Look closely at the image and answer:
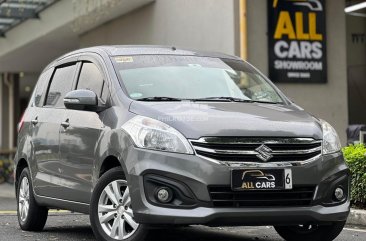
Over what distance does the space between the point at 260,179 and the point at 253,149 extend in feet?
0.77

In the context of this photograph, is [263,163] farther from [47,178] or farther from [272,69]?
[272,69]

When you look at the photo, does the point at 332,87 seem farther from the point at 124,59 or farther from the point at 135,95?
the point at 135,95

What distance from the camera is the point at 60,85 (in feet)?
24.9

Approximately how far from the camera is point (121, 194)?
567cm

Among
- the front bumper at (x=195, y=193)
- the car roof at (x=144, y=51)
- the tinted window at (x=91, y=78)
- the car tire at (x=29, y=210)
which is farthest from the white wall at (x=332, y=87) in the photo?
the front bumper at (x=195, y=193)

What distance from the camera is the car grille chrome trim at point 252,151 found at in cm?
527

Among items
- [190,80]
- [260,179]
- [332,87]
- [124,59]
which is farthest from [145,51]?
[332,87]

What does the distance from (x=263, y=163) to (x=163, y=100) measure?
44.5 inches

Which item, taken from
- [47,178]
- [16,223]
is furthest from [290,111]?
[16,223]

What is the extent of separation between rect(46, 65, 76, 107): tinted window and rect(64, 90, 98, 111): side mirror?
1.01 metres

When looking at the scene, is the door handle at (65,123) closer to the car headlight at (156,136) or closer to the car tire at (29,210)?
the car tire at (29,210)

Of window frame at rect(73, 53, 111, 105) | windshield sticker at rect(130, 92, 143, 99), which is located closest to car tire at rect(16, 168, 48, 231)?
window frame at rect(73, 53, 111, 105)

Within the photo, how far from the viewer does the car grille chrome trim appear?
527 centimetres

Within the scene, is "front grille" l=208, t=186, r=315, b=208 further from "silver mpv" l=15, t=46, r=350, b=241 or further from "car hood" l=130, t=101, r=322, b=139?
"car hood" l=130, t=101, r=322, b=139
